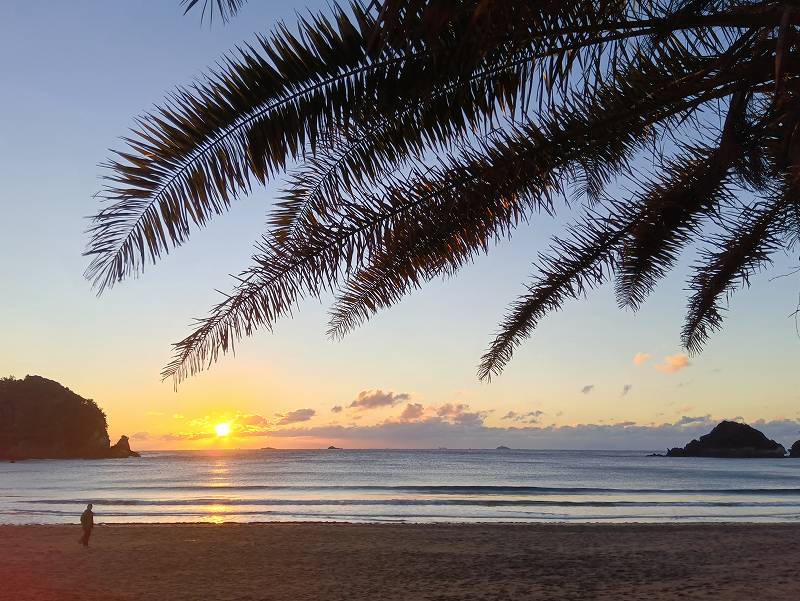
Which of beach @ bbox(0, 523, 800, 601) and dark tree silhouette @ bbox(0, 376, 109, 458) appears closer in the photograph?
beach @ bbox(0, 523, 800, 601)

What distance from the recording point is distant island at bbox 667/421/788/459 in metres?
121

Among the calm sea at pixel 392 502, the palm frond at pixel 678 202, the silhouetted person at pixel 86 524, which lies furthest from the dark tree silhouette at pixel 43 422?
the palm frond at pixel 678 202

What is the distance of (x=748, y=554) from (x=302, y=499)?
2440 cm

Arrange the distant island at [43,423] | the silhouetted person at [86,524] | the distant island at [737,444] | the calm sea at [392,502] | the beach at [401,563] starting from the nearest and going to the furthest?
the beach at [401,563]
the silhouetted person at [86,524]
the calm sea at [392,502]
the distant island at [43,423]
the distant island at [737,444]

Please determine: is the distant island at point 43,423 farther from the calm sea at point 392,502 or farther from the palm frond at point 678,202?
the palm frond at point 678,202

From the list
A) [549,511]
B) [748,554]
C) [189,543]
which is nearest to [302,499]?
[549,511]

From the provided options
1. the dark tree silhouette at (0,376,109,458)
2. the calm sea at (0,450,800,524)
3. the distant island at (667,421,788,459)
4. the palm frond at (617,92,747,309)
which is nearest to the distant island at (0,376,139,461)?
the dark tree silhouette at (0,376,109,458)

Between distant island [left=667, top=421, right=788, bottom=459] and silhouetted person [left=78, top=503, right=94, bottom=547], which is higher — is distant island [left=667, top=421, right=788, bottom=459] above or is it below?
below

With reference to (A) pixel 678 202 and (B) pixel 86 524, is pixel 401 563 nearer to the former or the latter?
(B) pixel 86 524

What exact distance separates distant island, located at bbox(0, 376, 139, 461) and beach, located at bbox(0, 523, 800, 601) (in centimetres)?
10620

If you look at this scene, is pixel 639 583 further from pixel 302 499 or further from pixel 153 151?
pixel 302 499

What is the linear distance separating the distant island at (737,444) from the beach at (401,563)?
114 meters

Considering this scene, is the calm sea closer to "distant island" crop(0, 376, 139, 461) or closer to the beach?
the beach

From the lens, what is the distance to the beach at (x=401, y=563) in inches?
408
